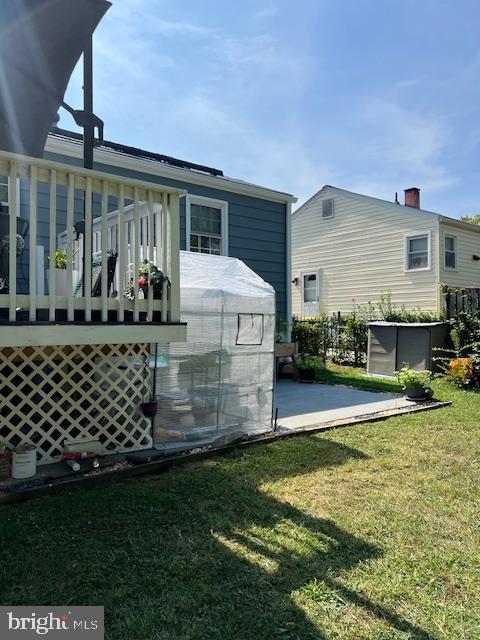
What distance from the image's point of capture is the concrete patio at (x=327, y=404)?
6137 mm

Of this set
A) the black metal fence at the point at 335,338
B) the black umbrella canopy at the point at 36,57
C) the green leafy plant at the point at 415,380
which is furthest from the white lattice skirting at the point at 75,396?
the black metal fence at the point at 335,338

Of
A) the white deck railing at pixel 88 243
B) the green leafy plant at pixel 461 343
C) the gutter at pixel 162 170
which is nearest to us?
the white deck railing at pixel 88 243

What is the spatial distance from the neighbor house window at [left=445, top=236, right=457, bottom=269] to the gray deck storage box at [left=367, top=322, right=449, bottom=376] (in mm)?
4619

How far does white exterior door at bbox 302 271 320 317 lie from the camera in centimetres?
1619

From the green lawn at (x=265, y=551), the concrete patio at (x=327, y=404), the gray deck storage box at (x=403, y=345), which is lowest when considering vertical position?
the green lawn at (x=265, y=551)

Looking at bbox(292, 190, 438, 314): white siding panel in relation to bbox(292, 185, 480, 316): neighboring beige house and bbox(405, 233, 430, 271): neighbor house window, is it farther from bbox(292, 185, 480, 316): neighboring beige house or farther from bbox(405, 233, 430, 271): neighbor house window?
bbox(405, 233, 430, 271): neighbor house window

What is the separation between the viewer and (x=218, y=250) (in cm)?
893

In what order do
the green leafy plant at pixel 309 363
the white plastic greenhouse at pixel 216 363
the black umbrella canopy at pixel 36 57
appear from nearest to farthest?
the black umbrella canopy at pixel 36 57
the white plastic greenhouse at pixel 216 363
the green leafy plant at pixel 309 363

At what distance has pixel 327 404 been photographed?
7.21m

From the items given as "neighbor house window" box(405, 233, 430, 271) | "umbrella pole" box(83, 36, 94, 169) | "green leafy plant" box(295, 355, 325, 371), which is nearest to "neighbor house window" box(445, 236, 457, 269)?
"neighbor house window" box(405, 233, 430, 271)

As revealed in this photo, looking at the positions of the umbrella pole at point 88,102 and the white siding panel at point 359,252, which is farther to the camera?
the white siding panel at point 359,252

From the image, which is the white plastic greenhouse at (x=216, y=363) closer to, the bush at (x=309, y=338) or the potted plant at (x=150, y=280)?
the potted plant at (x=150, y=280)

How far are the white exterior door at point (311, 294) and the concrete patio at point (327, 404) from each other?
7384 mm

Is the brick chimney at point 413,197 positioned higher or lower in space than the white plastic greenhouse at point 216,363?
higher
